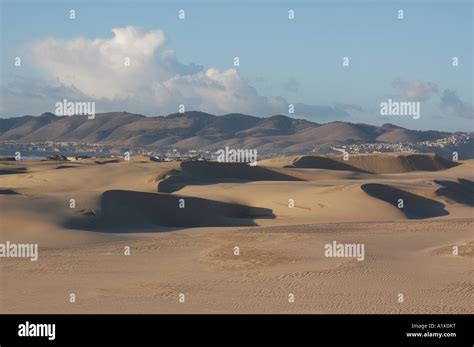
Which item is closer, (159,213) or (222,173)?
(159,213)

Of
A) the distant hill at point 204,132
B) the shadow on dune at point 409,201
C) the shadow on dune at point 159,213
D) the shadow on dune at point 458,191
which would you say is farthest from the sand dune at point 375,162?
the distant hill at point 204,132

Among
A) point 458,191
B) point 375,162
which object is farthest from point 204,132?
point 458,191

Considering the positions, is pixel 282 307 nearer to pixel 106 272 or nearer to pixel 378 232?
pixel 106 272

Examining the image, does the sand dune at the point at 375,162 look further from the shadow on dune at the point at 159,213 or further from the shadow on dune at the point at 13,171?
the shadow on dune at the point at 159,213

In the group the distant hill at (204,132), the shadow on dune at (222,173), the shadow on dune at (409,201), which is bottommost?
the shadow on dune at (409,201)

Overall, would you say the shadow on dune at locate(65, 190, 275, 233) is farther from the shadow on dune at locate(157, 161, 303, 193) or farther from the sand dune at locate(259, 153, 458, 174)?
the sand dune at locate(259, 153, 458, 174)

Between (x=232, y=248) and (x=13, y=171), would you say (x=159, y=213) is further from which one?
(x=13, y=171)
